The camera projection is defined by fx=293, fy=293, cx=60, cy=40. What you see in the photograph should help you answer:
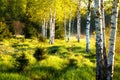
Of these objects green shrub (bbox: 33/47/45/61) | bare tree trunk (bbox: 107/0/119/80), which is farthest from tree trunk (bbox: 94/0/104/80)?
green shrub (bbox: 33/47/45/61)

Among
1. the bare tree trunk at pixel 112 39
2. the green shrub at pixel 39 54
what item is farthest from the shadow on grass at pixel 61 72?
the bare tree trunk at pixel 112 39

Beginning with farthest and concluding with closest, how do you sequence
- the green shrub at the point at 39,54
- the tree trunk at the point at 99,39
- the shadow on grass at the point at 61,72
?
the green shrub at the point at 39,54 → the shadow on grass at the point at 61,72 → the tree trunk at the point at 99,39

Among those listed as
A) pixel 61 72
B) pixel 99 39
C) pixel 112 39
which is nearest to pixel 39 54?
pixel 61 72

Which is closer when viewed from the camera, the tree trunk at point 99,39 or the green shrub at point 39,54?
the tree trunk at point 99,39

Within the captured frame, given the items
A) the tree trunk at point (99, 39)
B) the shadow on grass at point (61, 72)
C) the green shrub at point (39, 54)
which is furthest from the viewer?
the green shrub at point (39, 54)

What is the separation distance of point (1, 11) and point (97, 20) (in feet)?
167

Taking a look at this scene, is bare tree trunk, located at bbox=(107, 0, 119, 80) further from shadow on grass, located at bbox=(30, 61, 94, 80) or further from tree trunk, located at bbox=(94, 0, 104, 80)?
shadow on grass, located at bbox=(30, 61, 94, 80)

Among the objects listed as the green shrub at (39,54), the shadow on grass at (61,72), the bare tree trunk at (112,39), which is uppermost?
the bare tree trunk at (112,39)

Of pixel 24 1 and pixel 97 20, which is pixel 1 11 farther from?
pixel 97 20

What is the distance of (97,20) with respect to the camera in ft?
40.1

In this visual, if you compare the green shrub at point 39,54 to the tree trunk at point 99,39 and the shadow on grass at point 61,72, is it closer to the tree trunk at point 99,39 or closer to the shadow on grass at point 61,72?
the shadow on grass at point 61,72

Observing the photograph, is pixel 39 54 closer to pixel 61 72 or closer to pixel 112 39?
pixel 61 72

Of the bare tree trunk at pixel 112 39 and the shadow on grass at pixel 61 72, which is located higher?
the bare tree trunk at pixel 112 39

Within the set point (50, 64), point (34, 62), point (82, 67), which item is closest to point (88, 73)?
point (82, 67)
